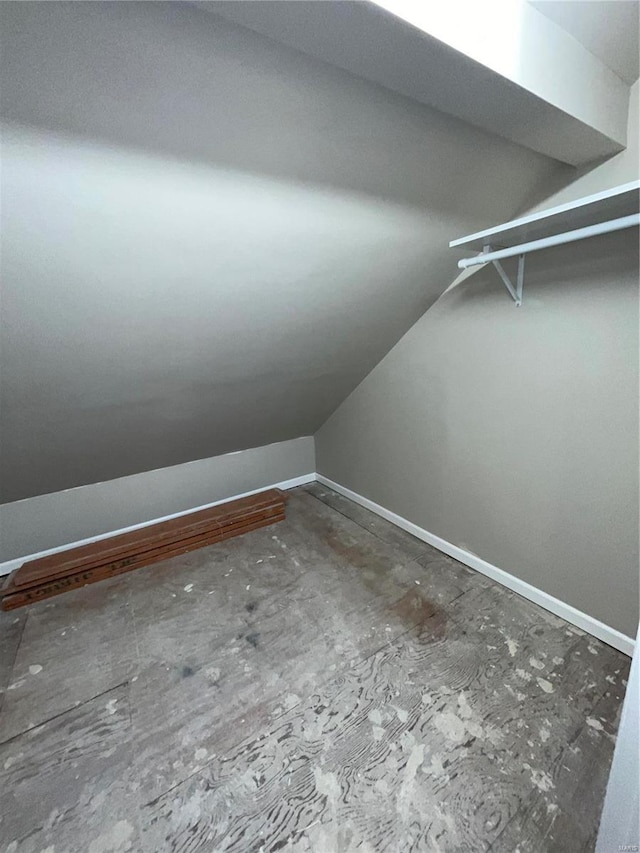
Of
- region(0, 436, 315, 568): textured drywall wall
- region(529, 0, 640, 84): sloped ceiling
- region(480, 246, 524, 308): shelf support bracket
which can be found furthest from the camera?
region(0, 436, 315, 568): textured drywall wall

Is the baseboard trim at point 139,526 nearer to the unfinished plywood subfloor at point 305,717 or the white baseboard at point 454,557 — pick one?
the white baseboard at point 454,557

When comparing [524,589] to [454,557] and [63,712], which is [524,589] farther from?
[63,712]

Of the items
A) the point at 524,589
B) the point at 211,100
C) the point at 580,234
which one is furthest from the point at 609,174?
the point at 524,589

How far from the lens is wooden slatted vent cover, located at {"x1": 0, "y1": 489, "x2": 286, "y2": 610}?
2.16 m

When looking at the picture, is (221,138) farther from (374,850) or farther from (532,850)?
(532,850)

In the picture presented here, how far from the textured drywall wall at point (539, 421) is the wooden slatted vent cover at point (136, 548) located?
46.2 inches

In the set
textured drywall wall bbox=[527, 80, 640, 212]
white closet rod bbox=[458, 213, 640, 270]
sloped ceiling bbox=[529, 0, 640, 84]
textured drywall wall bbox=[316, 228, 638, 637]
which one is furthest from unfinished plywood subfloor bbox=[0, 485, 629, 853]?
sloped ceiling bbox=[529, 0, 640, 84]

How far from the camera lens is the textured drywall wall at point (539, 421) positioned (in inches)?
60.1

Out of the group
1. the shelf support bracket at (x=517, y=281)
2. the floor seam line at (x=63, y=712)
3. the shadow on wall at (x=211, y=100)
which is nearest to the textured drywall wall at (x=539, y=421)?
the shelf support bracket at (x=517, y=281)

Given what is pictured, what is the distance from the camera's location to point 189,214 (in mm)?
1186

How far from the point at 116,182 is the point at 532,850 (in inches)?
85.1

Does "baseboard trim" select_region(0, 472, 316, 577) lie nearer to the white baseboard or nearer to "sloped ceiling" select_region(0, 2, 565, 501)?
the white baseboard

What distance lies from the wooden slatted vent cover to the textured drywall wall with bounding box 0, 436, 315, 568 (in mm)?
138


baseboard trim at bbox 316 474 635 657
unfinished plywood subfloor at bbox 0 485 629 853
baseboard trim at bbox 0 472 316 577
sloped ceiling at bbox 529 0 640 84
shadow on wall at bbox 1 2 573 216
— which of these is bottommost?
unfinished plywood subfloor at bbox 0 485 629 853
